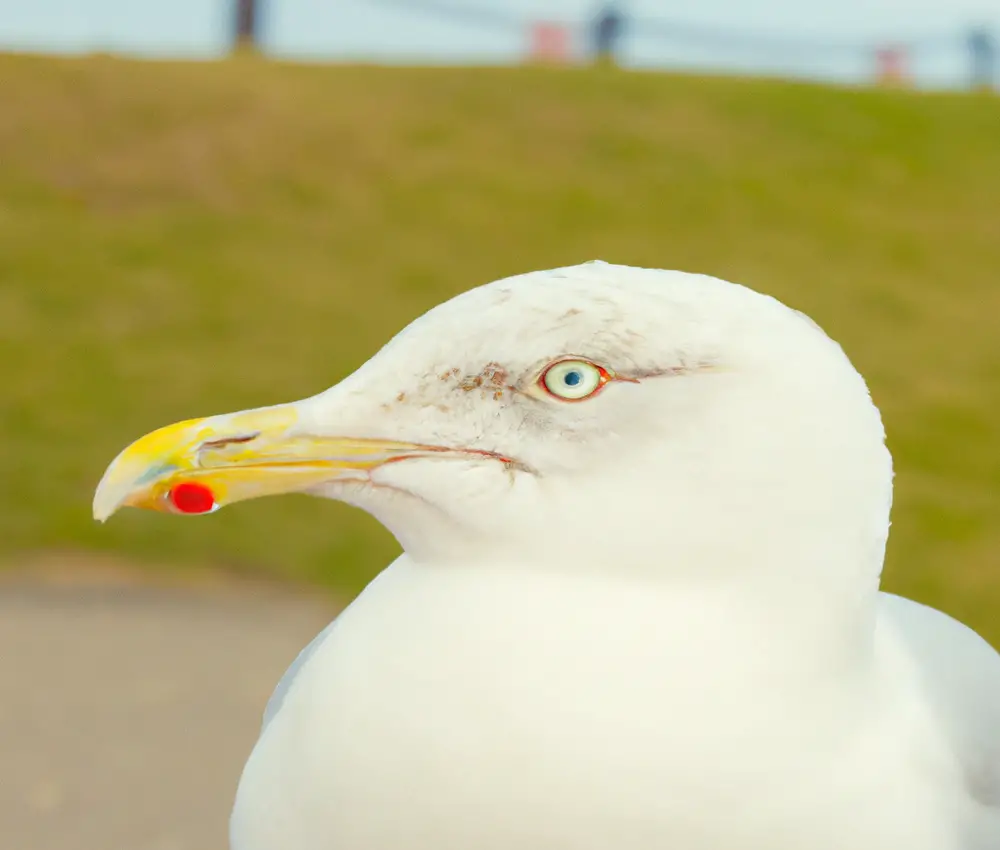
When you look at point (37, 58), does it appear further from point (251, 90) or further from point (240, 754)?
point (240, 754)

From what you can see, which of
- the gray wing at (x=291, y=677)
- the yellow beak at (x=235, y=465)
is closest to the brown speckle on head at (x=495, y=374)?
the yellow beak at (x=235, y=465)

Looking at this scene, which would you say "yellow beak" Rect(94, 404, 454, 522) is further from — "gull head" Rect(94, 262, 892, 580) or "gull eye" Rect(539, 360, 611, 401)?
"gull eye" Rect(539, 360, 611, 401)

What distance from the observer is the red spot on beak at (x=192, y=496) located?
1605 mm

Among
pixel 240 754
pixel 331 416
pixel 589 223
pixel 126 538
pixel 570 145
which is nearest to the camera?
pixel 331 416

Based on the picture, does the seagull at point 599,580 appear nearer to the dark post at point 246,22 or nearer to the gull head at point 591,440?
the gull head at point 591,440

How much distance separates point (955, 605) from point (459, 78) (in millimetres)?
9487

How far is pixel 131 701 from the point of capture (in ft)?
20.4

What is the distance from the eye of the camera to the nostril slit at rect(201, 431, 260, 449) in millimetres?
1607

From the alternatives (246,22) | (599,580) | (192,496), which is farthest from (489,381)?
(246,22)

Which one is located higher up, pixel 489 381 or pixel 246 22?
pixel 246 22

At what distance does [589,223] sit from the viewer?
1199 cm

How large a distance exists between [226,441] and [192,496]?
0.28ft

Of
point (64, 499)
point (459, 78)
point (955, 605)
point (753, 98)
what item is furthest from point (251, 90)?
point (955, 605)

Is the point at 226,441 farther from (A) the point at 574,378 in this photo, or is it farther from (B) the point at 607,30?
(B) the point at 607,30
